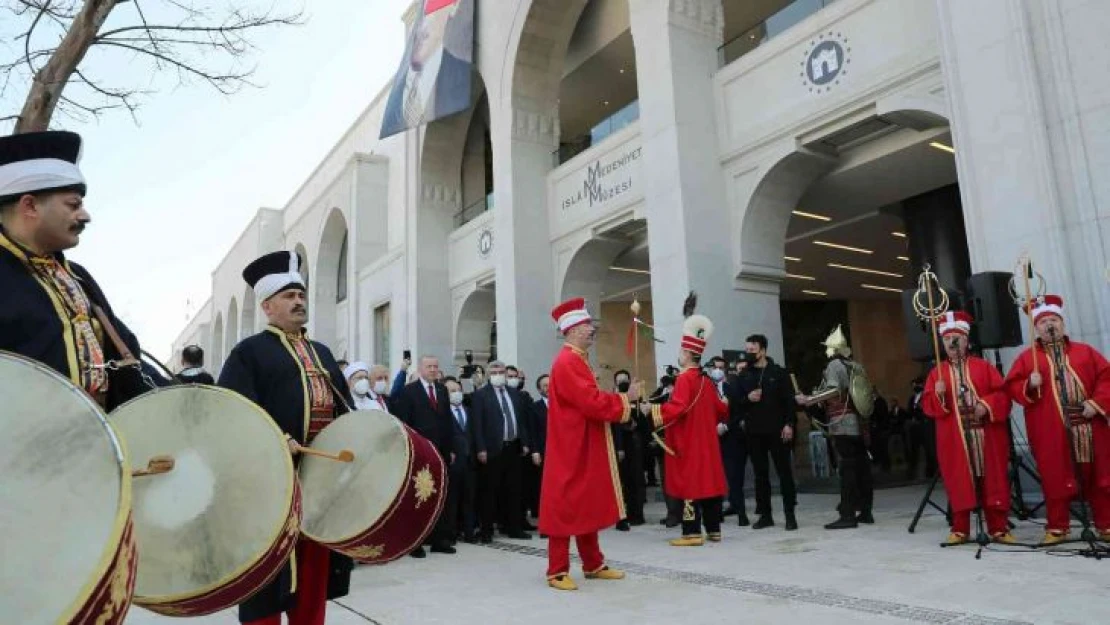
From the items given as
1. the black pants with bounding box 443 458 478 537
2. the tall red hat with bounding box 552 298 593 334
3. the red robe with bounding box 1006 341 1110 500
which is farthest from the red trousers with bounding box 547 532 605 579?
the red robe with bounding box 1006 341 1110 500

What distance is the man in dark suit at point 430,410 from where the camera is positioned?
748 cm

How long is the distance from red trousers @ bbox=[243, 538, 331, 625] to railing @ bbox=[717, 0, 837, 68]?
33.7 ft

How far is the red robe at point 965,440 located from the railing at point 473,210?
45.3ft

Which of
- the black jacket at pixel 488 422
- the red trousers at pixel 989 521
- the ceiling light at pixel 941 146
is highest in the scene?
the ceiling light at pixel 941 146

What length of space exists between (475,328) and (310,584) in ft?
55.7

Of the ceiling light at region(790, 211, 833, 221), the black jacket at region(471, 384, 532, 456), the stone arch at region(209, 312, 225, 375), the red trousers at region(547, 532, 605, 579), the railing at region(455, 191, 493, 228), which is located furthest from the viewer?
the stone arch at region(209, 312, 225, 375)

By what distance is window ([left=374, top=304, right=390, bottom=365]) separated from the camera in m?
24.1

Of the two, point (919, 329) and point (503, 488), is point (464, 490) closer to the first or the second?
point (503, 488)

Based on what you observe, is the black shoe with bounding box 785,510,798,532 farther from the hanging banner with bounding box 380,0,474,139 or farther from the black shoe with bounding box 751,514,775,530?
the hanging banner with bounding box 380,0,474,139

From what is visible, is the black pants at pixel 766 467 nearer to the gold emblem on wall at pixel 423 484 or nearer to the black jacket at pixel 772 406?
the black jacket at pixel 772 406

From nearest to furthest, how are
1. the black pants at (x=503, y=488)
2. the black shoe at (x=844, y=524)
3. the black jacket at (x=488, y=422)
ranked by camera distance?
the black shoe at (x=844, y=524), the black pants at (x=503, y=488), the black jacket at (x=488, y=422)

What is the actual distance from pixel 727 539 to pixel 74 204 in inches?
240

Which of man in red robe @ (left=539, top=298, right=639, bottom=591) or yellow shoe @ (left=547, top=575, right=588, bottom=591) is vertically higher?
man in red robe @ (left=539, top=298, right=639, bottom=591)

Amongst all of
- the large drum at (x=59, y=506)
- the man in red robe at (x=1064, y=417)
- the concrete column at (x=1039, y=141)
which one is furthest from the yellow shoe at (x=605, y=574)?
the concrete column at (x=1039, y=141)
